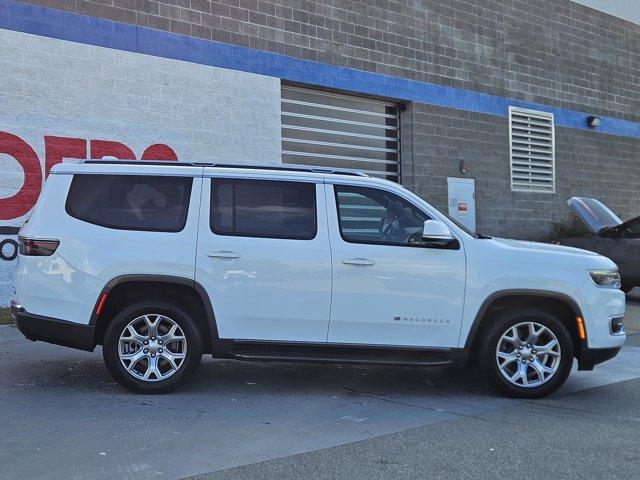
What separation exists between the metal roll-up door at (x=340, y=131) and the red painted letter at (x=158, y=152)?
2507mm

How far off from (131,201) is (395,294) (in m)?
2.50

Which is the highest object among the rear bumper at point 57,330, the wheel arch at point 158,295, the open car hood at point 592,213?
the open car hood at point 592,213

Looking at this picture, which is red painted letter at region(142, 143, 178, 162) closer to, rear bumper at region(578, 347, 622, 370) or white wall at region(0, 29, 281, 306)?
white wall at region(0, 29, 281, 306)

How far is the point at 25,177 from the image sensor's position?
409 inches

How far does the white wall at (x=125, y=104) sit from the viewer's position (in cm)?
1030

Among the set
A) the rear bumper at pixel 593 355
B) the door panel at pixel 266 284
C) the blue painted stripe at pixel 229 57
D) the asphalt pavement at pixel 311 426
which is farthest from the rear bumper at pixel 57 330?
the blue painted stripe at pixel 229 57

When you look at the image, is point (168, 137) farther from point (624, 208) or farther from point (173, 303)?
point (624, 208)

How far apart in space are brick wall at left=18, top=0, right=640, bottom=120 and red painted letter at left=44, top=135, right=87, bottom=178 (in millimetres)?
2106

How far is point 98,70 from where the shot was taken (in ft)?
36.4

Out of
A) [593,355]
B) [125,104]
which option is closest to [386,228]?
[593,355]

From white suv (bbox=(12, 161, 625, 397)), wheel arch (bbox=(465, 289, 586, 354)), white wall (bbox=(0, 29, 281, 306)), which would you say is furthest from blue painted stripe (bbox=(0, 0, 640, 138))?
wheel arch (bbox=(465, 289, 586, 354))

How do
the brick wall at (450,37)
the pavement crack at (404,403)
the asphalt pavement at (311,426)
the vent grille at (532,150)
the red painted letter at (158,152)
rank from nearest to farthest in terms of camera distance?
the asphalt pavement at (311,426) < the pavement crack at (404,403) < the red painted letter at (158,152) < the brick wall at (450,37) < the vent grille at (532,150)

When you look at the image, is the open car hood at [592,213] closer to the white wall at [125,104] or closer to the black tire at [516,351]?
the black tire at [516,351]

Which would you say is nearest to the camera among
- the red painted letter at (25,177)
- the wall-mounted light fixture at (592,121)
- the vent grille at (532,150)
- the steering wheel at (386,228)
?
the steering wheel at (386,228)
